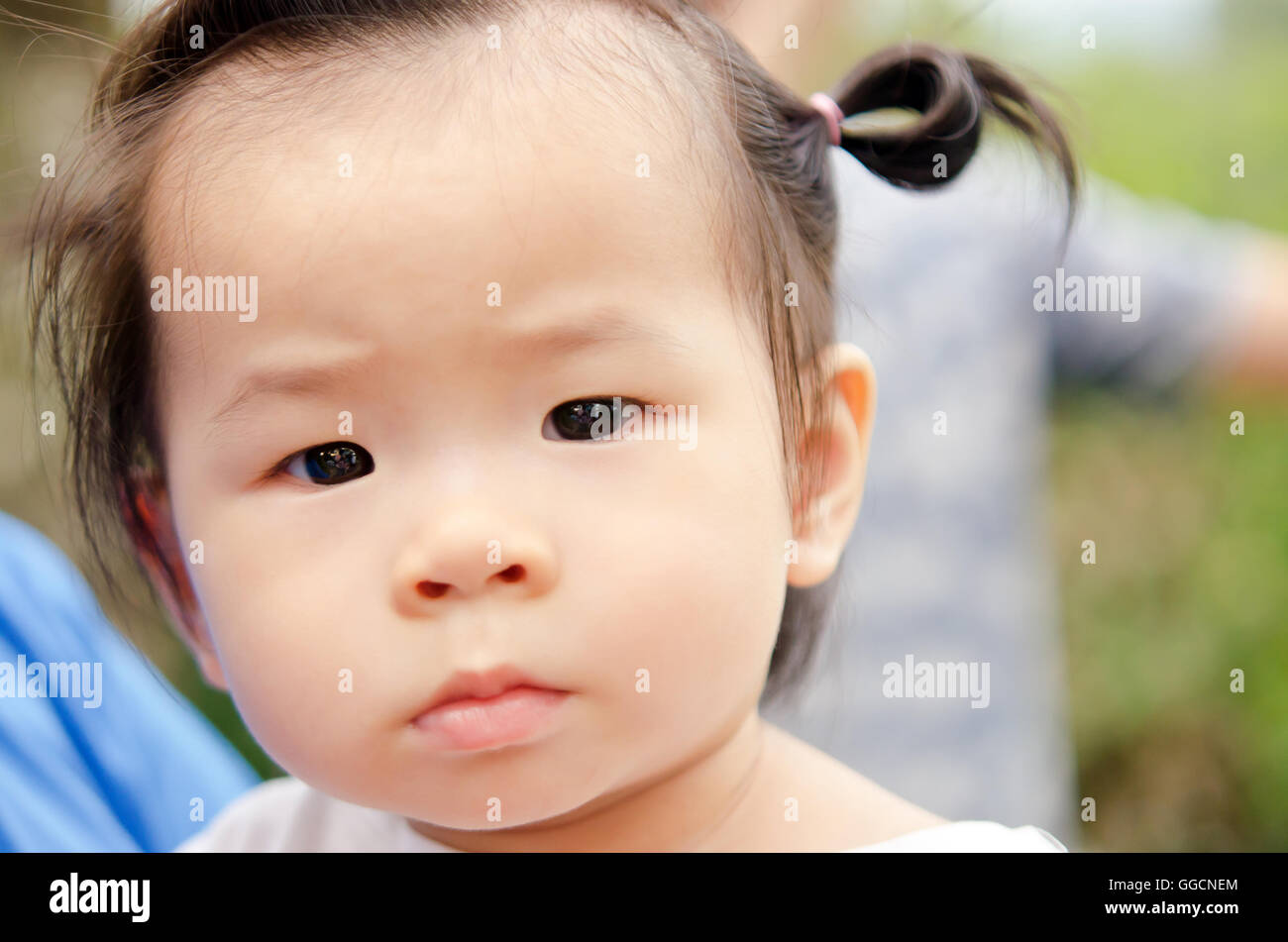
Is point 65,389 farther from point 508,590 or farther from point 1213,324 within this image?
point 1213,324

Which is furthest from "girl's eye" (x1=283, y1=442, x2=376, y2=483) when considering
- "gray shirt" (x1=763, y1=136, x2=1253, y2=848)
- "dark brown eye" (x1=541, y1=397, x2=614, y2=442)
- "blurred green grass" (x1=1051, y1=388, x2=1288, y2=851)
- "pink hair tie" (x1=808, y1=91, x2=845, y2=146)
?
"blurred green grass" (x1=1051, y1=388, x2=1288, y2=851)

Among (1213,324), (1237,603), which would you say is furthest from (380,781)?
(1237,603)

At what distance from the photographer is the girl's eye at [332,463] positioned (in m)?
0.77

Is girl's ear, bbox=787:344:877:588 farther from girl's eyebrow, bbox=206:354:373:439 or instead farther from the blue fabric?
the blue fabric

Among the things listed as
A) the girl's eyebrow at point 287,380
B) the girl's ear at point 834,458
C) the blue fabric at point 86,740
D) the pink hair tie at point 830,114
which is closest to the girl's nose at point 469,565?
the girl's eyebrow at point 287,380

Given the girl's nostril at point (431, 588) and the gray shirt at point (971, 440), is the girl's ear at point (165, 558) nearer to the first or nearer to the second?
the girl's nostril at point (431, 588)

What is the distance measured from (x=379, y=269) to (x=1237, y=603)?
1.85 meters

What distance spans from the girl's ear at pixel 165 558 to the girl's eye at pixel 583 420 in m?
0.35

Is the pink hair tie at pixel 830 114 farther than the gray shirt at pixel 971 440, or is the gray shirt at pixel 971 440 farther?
the gray shirt at pixel 971 440

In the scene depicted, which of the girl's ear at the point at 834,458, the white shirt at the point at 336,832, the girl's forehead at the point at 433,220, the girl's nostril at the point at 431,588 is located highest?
the girl's forehead at the point at 433,220

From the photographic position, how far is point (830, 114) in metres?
0.99

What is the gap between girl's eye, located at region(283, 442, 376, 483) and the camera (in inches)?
30.5

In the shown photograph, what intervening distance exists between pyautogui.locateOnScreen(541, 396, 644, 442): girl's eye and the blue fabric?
72 cm

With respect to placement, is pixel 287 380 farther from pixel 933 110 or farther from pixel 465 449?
pixel 933 110
